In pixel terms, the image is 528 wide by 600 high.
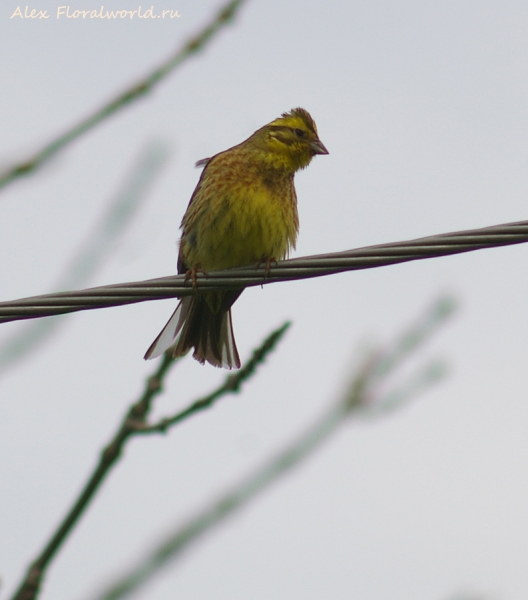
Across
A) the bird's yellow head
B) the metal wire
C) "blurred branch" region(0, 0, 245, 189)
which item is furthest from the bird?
"blurred branch" region(0, 0, 245, 189)

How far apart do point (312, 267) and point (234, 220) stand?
184 centimetres

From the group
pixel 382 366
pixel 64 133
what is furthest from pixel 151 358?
pixel 64 133

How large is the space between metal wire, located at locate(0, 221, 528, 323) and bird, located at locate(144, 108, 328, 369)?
162 centimetres

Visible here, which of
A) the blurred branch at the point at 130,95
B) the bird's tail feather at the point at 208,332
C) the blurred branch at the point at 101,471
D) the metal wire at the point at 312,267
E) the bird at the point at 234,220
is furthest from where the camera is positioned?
the bird's tail feather at the point at 208,332

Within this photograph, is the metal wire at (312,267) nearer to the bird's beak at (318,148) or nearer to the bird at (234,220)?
the bird at (234,220)

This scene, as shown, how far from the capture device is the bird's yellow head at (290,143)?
595cm

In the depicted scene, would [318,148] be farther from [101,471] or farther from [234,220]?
[101,471]

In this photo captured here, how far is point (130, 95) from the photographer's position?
285 cm

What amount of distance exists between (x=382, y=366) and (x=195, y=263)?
2056mm

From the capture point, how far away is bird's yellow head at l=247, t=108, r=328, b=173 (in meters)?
5.95

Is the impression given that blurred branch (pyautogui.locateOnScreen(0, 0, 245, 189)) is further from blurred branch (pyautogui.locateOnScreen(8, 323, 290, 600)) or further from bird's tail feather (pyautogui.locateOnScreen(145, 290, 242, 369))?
bird's tail feather (pyautogui.locateOnScreen(145, 290, 242, 369))

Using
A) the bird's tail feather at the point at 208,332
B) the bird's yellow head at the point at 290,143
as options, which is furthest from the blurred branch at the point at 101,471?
the bird's yellow head at the point at 290,143

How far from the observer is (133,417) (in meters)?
2.58

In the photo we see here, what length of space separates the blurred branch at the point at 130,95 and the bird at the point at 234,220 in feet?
7.82
